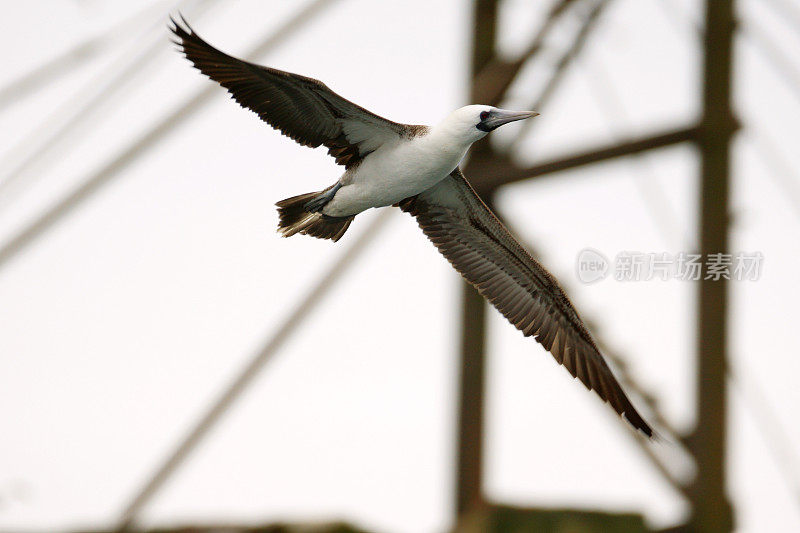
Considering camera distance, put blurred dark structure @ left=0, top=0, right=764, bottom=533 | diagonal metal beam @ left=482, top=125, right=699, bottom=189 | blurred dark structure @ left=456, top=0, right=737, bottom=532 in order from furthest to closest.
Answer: blurred dark structure @ left=456, top=0, right=737, bottom=532 → diagonal metal beam @ left=482, top=125, right=699, bottom=189 → blurred dark structure @ left=0, top=0, right=764, bottom=533

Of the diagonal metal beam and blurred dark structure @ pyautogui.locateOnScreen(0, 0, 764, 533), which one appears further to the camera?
the diagonal metal beam

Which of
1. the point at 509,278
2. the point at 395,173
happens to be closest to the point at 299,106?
the point at 395,173

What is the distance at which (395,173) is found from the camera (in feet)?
12.5

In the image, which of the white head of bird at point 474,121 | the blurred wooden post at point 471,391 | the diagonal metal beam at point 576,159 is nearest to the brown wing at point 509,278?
the white head of bird at point 474,121

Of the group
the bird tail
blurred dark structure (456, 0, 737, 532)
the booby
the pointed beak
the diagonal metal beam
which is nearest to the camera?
the pointed beak

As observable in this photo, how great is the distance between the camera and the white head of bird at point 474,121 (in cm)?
351

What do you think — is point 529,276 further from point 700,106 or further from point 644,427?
point 700,106

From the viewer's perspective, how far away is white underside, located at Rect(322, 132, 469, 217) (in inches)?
146

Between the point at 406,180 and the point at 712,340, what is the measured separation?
12.0 ft

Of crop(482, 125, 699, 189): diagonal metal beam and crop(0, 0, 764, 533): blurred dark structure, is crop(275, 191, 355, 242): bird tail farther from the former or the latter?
crop(482, 125, 699, 189): diagonal metal beam

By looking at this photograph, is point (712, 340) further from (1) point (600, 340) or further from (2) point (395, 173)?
(2) point (395, 173)

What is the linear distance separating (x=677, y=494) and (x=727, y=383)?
2.47 feet

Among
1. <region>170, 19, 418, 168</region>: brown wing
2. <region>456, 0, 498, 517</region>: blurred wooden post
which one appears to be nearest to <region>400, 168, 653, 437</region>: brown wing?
<region>170, 19, 418, 168</region>: brown wing

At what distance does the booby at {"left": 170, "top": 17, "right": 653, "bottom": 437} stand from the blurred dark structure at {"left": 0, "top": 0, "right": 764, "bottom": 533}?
1.24 meters
